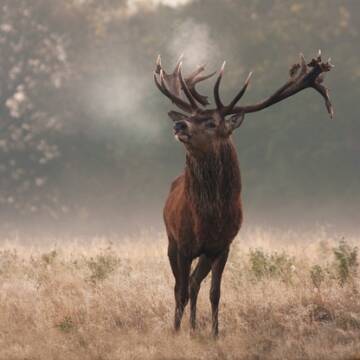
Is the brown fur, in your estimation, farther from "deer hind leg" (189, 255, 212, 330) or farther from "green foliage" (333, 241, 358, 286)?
"green foliage" (333, 241, 358, 286)

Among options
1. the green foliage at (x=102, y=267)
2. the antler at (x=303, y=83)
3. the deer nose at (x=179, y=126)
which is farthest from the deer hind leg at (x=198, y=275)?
the green foliage at (x=102, y=267)

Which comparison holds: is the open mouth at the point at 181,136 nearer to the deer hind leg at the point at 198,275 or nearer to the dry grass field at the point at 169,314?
the deer hind leg at the point at 198,275

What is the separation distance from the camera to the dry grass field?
8.06 metres

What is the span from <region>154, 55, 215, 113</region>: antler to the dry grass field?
90.0 inches

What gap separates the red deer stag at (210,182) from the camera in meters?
8.11

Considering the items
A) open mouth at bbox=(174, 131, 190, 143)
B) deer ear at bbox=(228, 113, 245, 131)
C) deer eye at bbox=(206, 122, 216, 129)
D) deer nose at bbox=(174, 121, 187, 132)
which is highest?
deer ear at bbox=(228, 113, 245, 131)

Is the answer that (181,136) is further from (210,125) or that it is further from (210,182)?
(210,182)

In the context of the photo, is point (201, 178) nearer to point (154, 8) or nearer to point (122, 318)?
point (122, 318)

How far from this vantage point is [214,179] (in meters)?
8.26

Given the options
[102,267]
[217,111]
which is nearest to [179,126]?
[217,111]

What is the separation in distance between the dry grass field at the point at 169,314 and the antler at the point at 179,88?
2286mm

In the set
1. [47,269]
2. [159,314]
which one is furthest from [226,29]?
[159,314]

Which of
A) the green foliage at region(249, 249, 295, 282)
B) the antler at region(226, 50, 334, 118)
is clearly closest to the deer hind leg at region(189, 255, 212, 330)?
the antler at region(226, 50, 334, 118)

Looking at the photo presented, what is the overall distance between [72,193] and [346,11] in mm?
11558
